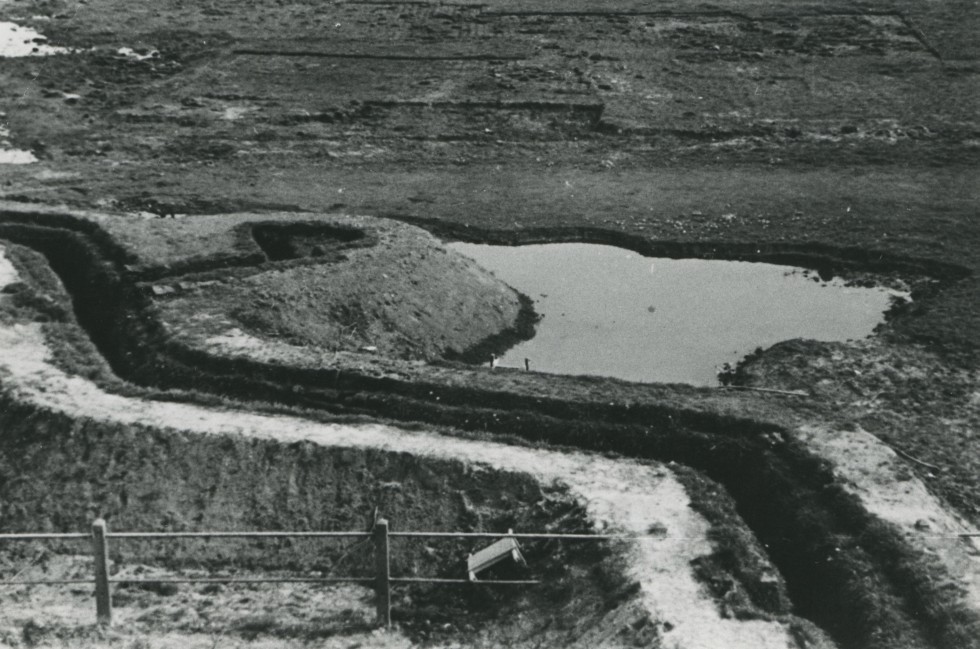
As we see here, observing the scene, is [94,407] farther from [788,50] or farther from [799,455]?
[788,50]

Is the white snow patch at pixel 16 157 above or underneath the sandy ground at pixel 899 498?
underneath

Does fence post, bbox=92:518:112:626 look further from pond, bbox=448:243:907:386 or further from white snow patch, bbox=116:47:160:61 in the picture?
white snow patch, bbox=116:47:160:61

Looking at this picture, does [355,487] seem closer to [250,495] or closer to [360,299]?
[250,495]

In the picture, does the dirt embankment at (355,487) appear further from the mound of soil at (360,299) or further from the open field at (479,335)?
the mound of soil at (360,299)

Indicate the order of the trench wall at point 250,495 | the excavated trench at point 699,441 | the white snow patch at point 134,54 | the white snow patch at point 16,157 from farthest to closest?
the white snow patch at point 134,54 → the white snow patch at point 16,157 → the trench wall at point 250,495 → the excavated trench at point 699,441

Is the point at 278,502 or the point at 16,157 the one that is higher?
the point at 278,502

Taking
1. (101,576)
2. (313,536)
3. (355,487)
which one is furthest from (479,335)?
(101,576)

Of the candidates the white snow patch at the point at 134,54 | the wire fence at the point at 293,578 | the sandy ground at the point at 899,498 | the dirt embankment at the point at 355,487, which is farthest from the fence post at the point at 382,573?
the white snow patch at the point at 134,54
